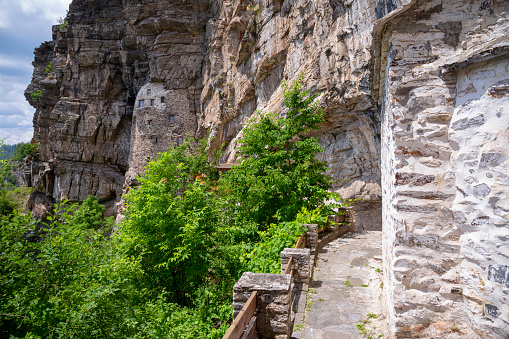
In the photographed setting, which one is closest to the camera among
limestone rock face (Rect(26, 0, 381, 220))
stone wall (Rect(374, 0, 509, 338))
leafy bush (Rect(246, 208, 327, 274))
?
stone wall (Rect(374, 0, 509, 338))

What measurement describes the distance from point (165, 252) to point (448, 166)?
7.24 m

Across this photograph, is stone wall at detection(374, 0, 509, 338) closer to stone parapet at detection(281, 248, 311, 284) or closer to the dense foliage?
stone parapet at detection(281, 248, 311, 284)

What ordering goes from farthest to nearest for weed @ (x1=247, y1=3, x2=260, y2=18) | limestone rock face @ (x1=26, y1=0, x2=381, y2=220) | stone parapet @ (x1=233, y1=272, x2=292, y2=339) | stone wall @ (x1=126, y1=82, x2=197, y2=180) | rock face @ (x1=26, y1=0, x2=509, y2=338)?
stone wall @ (x1=126, y1=82, x2=197, y2=180) < limestone rock face @ (x1=26, y1=0, x2=381, y2=220) < weed @ (x1=247, y1=3, x2=260, y2=18) < stone parapet @ (x1=233, y1=272, x2=292, y2=339) < rock face @ (x1=26, y1=0, x2=509, y2=338)

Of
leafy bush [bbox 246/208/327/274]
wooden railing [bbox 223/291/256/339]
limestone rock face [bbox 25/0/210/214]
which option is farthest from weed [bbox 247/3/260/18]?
wooden railing [bbox 223/291/256/339]

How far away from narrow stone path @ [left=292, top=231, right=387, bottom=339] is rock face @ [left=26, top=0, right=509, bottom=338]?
3.25 feet

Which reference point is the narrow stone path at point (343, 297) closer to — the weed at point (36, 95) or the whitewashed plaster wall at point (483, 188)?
the whitewashed plaster wall at point (483, 188)

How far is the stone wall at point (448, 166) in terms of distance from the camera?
10.1 feet

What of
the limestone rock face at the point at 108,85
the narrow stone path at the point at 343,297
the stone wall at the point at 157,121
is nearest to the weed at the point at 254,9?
the limestone rock face at the point at 108,85

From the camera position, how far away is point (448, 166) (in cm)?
348

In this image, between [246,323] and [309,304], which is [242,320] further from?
[309,304]

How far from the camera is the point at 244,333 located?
3848 millimetres

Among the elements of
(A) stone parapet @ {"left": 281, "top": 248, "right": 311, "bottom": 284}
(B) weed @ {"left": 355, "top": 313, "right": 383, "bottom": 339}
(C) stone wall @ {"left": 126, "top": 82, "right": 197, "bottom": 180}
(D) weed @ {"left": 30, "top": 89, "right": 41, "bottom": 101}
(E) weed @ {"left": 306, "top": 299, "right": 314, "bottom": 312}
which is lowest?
(E) weed @ {"left": 306, "top": 299, "right": 314, "bottom": 312}

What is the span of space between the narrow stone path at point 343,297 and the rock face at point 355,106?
99 centimetres

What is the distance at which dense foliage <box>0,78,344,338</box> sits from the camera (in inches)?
209
